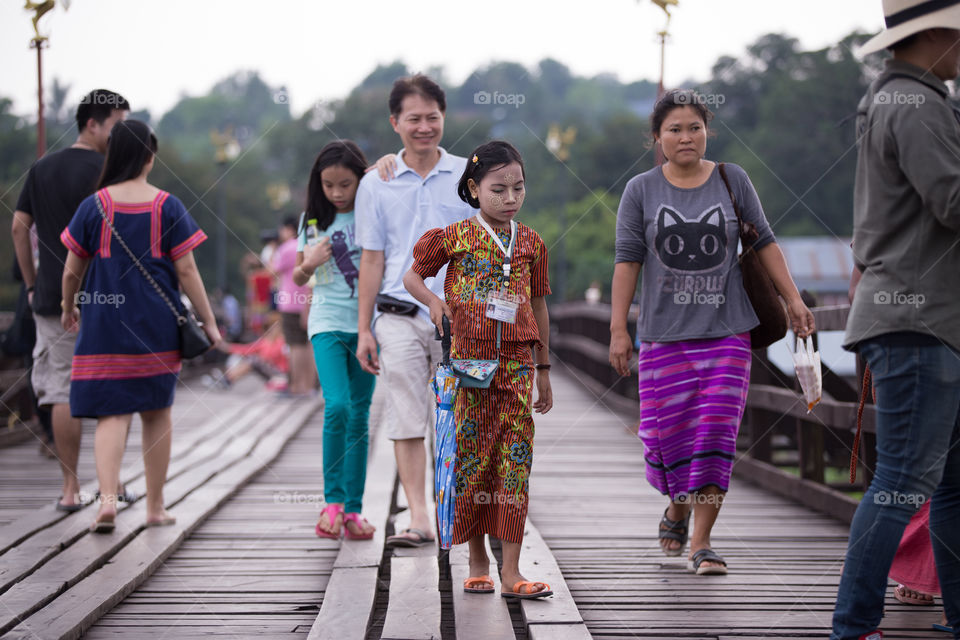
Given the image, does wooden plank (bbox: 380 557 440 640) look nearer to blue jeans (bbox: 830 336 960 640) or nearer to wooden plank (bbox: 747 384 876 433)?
blue jeans (bbox: 830 336 960 640)

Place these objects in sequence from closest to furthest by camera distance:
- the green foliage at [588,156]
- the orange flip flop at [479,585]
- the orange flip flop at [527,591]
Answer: the orange flip flop at [527,591], the orange flip flop at [479,585], the green foliage at [588,156]

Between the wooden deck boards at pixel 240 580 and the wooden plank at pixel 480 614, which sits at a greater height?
the wooden plank at pixel 480 614

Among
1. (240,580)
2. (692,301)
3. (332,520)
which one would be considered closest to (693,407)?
(692,301)

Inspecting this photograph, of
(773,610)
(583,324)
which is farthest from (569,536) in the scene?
(583,324)

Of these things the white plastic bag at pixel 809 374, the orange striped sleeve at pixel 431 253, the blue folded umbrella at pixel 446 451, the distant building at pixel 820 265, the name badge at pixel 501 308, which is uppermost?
the orange striped sleeve at pixel 431 253

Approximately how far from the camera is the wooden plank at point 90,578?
341 cm

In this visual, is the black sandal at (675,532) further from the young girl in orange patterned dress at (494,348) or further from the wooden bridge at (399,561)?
the young girl in orange patterned dress at (494,348)

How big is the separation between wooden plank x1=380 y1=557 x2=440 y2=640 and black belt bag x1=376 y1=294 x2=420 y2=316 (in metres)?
0.93

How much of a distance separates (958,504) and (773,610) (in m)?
0.85

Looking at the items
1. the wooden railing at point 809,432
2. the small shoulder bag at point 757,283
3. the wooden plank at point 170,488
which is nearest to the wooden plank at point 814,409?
the wooden railing at point 809,432

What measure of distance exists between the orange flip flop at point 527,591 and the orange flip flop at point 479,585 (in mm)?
102

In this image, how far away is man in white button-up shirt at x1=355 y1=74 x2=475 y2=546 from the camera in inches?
181

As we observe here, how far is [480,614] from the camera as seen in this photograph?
3.52 meters

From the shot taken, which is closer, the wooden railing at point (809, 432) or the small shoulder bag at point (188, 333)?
the small shoulder bag at point (188, 333)
